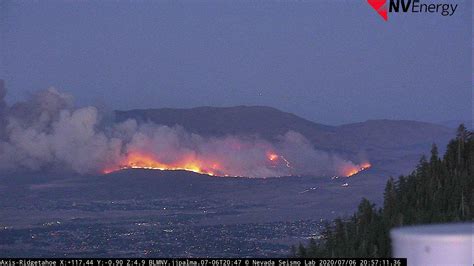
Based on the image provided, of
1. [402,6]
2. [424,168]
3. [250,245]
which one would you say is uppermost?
[402,6]

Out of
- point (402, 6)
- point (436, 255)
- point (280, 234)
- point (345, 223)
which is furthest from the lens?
point (280, 234)

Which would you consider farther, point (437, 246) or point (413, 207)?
point (413, 207)

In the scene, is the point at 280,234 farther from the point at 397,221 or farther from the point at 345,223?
the point at 397,221

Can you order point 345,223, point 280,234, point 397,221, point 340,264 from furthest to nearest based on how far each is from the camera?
point 280,234 → point 345,223 → point 397,221 → point 340,264

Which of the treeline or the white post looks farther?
the treeline

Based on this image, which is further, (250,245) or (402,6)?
(250,245)

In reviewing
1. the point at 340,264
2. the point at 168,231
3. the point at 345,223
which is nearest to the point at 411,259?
the point at 340,264

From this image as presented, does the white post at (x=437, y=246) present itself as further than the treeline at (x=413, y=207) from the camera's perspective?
No

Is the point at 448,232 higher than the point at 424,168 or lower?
lower
